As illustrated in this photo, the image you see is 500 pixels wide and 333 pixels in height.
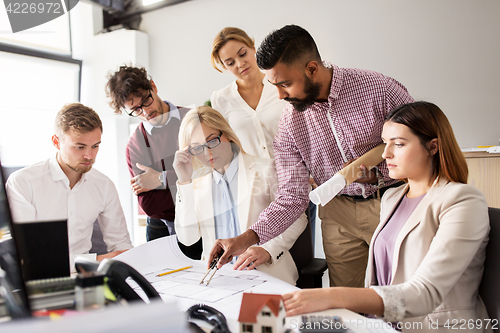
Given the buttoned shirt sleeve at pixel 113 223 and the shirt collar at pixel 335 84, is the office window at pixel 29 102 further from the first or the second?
the shirt collar at pixel 335 84

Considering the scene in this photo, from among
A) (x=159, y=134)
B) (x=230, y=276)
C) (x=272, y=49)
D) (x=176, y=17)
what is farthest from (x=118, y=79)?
(x=176, y=17)

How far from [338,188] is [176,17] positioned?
6.91ft

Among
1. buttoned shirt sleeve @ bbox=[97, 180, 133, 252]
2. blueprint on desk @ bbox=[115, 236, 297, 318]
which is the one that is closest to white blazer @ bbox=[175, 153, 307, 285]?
blueprint on desk @ bbox=[115, 236, 297, 318]

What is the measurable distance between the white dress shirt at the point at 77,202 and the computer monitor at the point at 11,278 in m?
0.47

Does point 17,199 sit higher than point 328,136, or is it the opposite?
point 328,136

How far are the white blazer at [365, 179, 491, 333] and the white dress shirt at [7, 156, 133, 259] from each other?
0.82 m

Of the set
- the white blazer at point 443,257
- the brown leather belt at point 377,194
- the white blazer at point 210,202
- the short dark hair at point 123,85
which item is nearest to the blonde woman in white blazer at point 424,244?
the white blazer at point 443,257

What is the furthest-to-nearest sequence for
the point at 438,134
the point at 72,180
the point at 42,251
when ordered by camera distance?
the point at 72,180
the point at 438,134
the point at 42,251

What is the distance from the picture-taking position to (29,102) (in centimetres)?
87

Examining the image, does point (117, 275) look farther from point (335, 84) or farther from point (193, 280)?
point (335, 84)

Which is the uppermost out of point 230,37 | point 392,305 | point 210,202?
point 230,37

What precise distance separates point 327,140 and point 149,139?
655 mm

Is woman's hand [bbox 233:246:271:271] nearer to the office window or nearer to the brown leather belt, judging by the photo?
the brown leather belt

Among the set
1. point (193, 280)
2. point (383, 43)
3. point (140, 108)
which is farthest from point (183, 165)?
point (383, 43)
